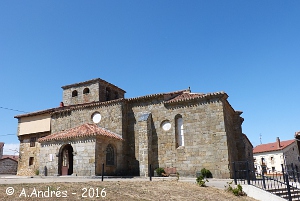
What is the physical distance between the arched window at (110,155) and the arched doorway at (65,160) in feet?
11.6

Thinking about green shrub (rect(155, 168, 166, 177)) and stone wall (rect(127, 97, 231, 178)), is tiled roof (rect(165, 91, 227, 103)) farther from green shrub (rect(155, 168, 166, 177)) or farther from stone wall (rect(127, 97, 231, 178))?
green shrub (rect(155, 168, 166, 177))

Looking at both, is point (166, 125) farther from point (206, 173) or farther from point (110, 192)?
point (110, 192)

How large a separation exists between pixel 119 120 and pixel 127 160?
3.55 m

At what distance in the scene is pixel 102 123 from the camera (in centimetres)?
2378

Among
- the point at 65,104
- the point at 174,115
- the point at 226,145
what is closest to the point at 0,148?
the point at 65,104

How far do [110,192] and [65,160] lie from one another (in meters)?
15.0

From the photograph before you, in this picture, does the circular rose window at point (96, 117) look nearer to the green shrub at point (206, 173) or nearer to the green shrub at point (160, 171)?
the green shrub at point (160, 171)

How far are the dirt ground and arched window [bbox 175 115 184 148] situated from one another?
784cm

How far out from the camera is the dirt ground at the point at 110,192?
29.4 ft

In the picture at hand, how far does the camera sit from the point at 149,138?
2144 cm

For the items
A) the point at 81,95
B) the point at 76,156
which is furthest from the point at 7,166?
the point at 76,156

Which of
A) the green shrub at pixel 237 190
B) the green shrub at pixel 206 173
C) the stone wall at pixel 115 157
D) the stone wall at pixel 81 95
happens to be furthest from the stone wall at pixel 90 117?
the green shrub at pixel 237 190

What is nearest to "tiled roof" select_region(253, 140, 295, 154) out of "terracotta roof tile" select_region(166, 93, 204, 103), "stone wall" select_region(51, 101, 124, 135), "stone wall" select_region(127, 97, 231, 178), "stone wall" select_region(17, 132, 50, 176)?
"terracotta roof tile" select_region(166, 93, 204, 103)

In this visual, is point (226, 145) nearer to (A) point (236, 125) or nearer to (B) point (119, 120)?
(A) point (236, 125)
